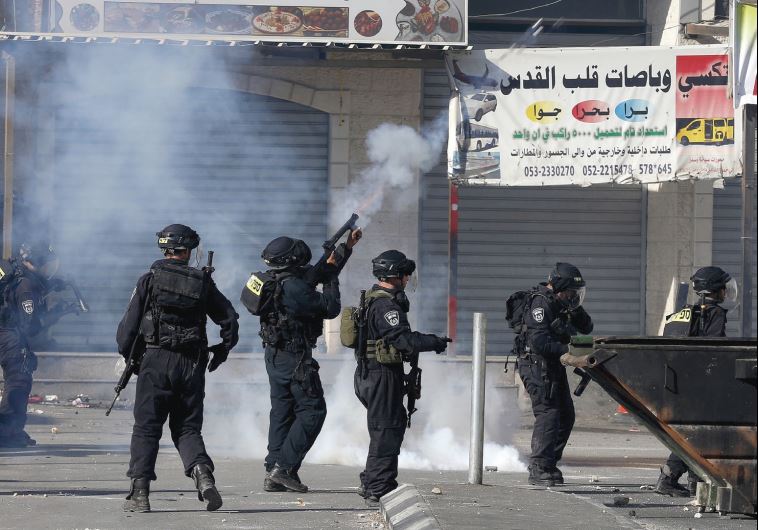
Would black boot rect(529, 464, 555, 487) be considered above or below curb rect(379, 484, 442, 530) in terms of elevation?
below

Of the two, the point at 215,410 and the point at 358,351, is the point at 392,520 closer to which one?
the point at 358,351

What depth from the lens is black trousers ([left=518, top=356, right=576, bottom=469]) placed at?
358 inches

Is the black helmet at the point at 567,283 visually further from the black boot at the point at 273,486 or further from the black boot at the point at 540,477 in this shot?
the black boot at the point at 273,486

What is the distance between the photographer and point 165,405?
777cm

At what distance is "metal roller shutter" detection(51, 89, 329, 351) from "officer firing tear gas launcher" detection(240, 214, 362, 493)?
6.38m

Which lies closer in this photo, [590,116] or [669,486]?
[669,486]

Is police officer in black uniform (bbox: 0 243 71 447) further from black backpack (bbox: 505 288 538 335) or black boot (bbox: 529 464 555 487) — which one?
black boot (bbox: 529 464 555 487)

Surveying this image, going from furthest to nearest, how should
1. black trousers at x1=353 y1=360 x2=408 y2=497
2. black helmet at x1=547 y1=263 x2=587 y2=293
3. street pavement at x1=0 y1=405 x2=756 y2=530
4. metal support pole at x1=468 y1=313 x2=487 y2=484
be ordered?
black helmet at x1=547 y1=263 x2=587 y2=293 < metal support pole at x1=468 y1=313 x2=487 y2=484 < black trousers at x1=353 y1=360 x2=408 y2=497 < street pavement at x1=0 y1=405 x2=756 y2=530

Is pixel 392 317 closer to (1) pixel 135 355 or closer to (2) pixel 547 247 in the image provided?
(1) pixel 135 355

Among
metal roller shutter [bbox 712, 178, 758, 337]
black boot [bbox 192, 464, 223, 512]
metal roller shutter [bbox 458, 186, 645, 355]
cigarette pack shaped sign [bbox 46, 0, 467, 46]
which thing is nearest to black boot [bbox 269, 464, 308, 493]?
black boot [bbox 192, 464, 223, 512]

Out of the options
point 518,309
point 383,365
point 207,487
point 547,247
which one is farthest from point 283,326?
point 547,247

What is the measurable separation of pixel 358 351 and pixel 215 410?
231 inches

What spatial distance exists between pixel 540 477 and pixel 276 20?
624 centimetres

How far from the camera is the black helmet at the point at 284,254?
28.4ft
